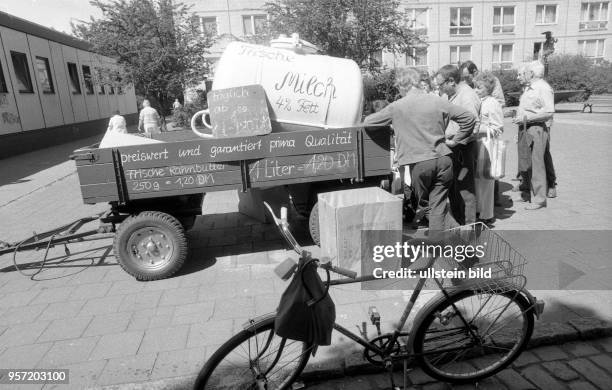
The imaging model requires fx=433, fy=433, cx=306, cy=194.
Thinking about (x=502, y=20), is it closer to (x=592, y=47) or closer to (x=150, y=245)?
(x=592, y=47)

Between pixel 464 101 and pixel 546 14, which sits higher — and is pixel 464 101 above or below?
below

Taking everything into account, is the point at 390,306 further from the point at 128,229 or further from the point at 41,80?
the point at 41,80

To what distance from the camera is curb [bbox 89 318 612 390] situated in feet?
9.26

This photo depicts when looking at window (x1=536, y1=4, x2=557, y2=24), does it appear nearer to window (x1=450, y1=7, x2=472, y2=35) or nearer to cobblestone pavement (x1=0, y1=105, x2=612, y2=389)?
window (x1=450, y1=7, x2=472, y2=35)

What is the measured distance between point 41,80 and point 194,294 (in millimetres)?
18042

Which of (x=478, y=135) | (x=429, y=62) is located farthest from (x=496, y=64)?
(x=478, y=135)

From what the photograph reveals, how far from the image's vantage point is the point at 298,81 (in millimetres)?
4320

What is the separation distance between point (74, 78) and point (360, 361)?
23001mm

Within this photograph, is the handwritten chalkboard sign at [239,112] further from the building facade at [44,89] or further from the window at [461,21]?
the window at [461,21]

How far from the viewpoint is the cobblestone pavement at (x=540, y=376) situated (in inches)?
106

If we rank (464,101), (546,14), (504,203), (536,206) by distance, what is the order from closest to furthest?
(464,101) < (536,206) < (504,203) < (546,14)

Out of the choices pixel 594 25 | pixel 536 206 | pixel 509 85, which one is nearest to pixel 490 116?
pixel 536 206

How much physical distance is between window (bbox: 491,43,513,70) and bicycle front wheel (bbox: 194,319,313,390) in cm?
4202

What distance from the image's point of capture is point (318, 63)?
439 centimetres
